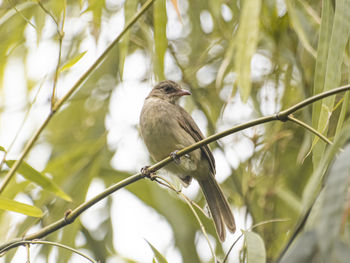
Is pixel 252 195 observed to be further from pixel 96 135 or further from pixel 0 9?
pixel 0 9

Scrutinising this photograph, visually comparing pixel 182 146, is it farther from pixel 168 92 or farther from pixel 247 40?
pixel 247 40

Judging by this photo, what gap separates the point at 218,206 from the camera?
4156 millimetres

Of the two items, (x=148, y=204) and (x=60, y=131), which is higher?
(x=60, y=131)

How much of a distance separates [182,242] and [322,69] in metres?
2.07

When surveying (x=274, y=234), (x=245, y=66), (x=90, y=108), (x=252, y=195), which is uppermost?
(x=90, y=108)

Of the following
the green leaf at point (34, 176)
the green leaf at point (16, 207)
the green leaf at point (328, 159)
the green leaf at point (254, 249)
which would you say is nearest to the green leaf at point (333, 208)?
the green leaf at point (328, 159)

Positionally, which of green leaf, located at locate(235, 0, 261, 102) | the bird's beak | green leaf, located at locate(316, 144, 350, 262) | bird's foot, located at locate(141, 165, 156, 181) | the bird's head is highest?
the bird's head

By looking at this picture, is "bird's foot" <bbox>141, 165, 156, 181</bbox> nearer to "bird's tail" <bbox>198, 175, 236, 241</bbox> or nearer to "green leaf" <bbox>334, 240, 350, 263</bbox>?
"bird's tail" <bbox>198, 175, 236, 241</bbox>

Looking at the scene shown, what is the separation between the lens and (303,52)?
15.1 ft

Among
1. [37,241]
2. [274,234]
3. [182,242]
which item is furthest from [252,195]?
[37,241]

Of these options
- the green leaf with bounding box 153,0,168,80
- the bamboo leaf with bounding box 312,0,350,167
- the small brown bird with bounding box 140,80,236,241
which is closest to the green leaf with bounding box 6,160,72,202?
the green leaf with bounding box 153,0,168,80

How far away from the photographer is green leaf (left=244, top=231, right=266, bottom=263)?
2118 mm

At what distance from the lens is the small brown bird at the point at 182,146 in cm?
411

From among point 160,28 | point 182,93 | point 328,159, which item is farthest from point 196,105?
point 328,159
